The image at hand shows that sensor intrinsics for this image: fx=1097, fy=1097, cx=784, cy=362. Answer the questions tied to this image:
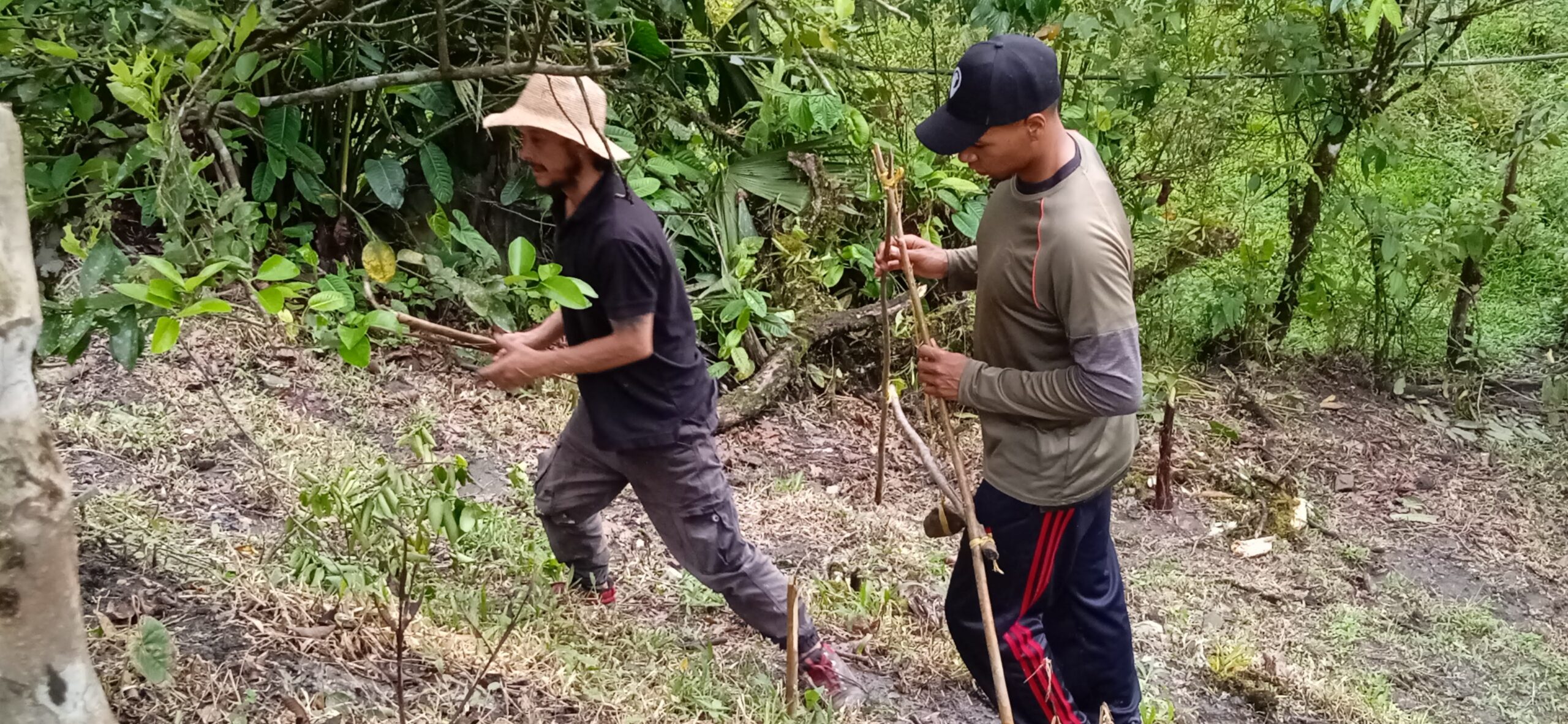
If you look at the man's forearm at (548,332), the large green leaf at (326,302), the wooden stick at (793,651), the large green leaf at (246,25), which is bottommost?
the wooden stick at (793,651)

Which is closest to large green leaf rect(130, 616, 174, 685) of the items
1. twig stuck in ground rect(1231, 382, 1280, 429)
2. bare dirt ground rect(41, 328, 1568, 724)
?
bare dirt ground rect(41, 328, 1568, 724)

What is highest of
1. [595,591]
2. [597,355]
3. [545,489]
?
[597,355]

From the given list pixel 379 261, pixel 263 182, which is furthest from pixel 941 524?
pixel 263 182

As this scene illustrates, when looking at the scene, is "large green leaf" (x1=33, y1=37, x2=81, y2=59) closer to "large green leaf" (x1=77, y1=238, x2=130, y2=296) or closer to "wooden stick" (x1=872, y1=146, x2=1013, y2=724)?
"large green leaf" (x1=77, y1=238, x2=130, y2=296)

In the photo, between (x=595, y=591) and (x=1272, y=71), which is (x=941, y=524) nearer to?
(x=595, y=591)

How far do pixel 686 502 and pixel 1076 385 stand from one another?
1.00 meters

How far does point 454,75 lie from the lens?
230cm

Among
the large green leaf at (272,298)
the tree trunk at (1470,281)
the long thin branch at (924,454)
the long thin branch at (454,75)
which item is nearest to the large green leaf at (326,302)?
the large green leaf at (272,298)

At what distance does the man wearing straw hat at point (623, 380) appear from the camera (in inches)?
95.1

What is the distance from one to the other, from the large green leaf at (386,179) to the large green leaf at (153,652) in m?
2.76

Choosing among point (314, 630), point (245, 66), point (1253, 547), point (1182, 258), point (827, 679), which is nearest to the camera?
point (245, 66)

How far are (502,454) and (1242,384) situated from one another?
12.1ft

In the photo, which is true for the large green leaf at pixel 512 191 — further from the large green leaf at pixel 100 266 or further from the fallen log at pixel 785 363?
the large green leaf at pixel 100 266

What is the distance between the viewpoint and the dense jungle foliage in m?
4.11
